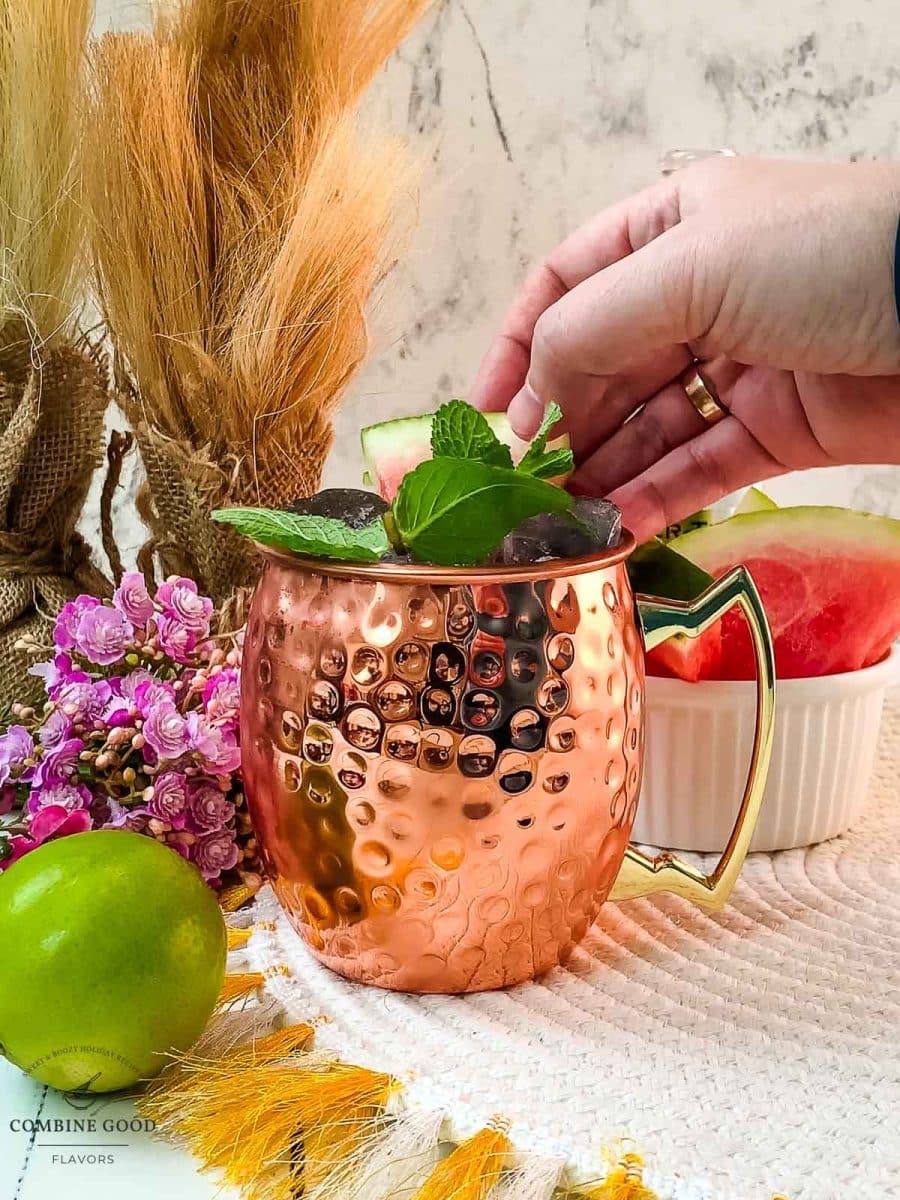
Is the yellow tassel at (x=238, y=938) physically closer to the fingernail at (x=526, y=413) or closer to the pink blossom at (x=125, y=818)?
the pink blossom at (x=125, y=818)

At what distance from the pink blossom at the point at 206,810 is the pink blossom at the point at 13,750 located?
87 millimetres

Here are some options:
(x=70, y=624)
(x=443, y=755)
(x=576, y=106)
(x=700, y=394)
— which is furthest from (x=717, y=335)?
(x=576, y=106)

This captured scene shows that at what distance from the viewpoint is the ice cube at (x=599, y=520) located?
538mm

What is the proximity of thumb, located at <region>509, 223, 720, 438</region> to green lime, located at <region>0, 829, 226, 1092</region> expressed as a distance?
32 centimetres

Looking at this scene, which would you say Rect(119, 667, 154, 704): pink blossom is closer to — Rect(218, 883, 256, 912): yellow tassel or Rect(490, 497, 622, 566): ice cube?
Rect(218, 883, 256, 912): yellow tassel

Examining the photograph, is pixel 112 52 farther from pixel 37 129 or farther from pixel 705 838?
pixel 705 838

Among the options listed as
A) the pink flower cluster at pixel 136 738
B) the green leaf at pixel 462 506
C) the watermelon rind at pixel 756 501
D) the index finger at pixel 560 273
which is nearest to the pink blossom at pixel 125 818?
the pink flower cluster at pixel 136 738

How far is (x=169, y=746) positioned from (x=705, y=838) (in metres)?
0.31

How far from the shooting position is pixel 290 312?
720mm

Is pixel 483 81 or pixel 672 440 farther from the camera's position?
pixel 483 81

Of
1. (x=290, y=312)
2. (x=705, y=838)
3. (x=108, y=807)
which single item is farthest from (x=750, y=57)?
(x=108, y=807)

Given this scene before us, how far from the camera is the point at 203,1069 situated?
19.2 inches

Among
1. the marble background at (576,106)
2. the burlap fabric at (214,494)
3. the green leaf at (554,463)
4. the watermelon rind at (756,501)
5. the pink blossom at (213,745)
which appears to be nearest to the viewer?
the green leaf at (554,463)

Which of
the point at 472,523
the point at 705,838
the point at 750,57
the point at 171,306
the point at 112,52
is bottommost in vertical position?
the point at 705,838
